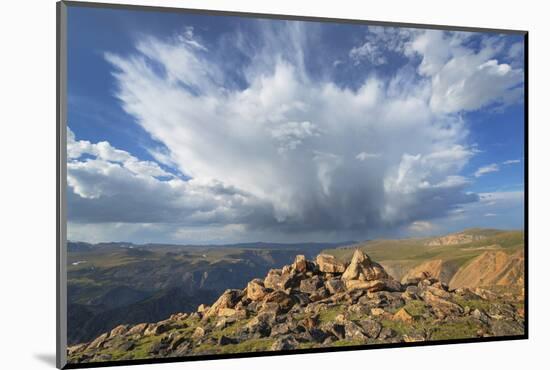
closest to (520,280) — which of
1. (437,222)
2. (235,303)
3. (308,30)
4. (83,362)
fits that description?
(437,222)

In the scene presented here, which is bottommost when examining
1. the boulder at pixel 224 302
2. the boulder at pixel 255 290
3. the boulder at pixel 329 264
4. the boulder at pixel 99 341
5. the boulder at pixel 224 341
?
the boulder at pixel 224 341

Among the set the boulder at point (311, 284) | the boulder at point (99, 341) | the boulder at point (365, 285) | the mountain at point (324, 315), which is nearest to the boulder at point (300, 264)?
the mountain at point (324, 315)

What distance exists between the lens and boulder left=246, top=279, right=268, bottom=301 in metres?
6.28

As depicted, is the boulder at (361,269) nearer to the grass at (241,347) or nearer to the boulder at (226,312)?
the grass at (241,347)

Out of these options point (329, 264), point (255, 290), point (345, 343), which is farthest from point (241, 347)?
point (329, 264)

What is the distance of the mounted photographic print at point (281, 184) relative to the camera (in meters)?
5.82

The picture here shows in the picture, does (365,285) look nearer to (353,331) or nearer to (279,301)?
(353,331)

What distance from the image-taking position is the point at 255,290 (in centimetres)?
630

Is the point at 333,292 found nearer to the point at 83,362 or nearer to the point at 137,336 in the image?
the point at 137,336

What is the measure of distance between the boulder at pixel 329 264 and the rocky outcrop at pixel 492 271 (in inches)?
55.4

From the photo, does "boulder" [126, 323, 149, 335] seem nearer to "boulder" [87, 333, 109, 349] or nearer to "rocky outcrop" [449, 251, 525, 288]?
"boulder" [87, 333, 109, 349]

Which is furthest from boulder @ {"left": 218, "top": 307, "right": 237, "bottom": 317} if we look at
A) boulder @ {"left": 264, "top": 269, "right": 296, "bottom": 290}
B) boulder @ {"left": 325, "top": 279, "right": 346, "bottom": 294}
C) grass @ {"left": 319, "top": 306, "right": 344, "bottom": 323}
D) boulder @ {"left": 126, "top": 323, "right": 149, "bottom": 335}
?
boulder @ {"left": 325, "top": 279, "right": 346, "bottom": 294}

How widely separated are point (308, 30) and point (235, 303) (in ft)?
10.5

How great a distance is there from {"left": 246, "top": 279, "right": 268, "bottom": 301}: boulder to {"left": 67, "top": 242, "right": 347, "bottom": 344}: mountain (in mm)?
76
